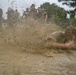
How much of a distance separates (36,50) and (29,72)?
9.84 feet

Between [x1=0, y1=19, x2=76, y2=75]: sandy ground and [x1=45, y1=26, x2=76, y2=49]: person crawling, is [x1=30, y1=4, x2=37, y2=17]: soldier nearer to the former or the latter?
[x1=0, y1=19, x2=76, y2=75]: sandy ground

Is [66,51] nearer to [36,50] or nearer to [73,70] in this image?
[36,50]

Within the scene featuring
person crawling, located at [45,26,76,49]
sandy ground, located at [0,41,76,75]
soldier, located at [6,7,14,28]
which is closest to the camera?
sandy ground, located at [0,41,76,75]

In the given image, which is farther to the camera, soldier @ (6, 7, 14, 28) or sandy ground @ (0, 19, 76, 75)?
soldier @ (6, 7, 14, 28)

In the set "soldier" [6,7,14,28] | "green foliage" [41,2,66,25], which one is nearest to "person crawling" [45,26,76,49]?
"soldier" [6,7,14,28]

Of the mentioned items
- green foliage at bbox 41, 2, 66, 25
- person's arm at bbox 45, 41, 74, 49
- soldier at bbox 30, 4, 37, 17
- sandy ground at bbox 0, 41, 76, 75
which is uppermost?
soldier at bbox 30, 4, 37, 17

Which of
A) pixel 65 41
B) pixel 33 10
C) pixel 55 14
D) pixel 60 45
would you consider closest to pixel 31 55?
pixel 60 45

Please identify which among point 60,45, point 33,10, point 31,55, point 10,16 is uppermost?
point 33,10

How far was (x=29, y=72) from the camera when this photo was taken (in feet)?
20.9

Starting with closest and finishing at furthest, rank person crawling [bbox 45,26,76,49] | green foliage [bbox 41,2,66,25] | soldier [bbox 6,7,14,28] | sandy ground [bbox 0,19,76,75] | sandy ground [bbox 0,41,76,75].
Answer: sandy ground [bbox 0,41,76,75], sandy ground [bbox 0,19,76,75], person crawling [bbox 45,26,76,49], soldier [bbox 6,7,14,28], green foliage [bbox 41,2,66,25]

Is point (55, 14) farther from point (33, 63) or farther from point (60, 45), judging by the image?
point (33, 63)

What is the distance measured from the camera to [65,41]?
30.9ft

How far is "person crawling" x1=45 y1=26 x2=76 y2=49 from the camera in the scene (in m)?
9.07

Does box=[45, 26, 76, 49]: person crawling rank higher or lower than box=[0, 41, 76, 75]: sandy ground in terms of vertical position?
higher
